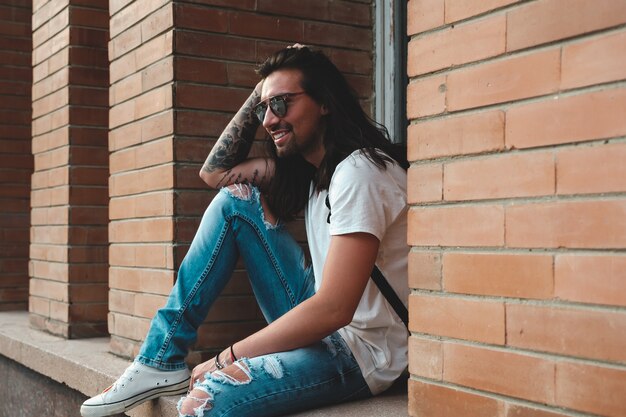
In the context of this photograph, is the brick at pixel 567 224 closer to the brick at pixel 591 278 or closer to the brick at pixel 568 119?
the brick at pixel 591 278

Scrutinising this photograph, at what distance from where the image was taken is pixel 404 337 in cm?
263

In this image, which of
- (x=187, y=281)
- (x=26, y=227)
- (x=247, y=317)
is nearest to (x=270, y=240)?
(x=187, y=281)

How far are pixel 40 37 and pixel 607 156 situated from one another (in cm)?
395

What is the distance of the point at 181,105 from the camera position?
3.28m

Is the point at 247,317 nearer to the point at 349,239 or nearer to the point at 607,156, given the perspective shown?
the point at 349,239

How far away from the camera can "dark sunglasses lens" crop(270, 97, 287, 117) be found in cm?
280

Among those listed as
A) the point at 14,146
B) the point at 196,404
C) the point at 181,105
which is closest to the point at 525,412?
the point at 196,404

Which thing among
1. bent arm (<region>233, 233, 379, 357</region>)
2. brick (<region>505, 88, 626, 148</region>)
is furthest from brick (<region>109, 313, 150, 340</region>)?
brick (<region>505, 88, 626, 148</region>)

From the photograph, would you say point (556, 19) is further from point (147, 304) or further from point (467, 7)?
point (147, 304)

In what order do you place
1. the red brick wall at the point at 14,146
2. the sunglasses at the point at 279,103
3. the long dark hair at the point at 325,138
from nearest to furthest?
the long dark hair at the point at 325,138 < the sunglasses at the point at 279,103 < the red brick wall at the point at 14,146

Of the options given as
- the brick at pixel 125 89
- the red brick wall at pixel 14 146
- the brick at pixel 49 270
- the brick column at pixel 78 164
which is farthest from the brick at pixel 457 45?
the red brick wall at pixel 14 146

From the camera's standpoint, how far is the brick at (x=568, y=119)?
1.55 meters

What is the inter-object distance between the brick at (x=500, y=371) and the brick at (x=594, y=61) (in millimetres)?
553

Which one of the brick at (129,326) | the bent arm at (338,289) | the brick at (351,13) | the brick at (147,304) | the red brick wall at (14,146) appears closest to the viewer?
the bent arm at (338,289)
